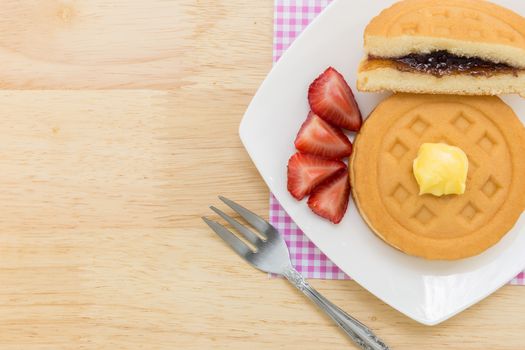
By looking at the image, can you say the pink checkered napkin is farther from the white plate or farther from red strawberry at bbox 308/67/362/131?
red strawberry at bbox 308/67/362/131

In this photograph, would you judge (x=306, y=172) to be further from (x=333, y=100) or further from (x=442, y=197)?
(x=442, y=197)

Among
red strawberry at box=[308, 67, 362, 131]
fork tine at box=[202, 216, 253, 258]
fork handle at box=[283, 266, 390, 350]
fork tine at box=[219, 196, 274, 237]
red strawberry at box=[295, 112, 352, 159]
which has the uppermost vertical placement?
red strawberry at box=[308, 67, 362, 131]

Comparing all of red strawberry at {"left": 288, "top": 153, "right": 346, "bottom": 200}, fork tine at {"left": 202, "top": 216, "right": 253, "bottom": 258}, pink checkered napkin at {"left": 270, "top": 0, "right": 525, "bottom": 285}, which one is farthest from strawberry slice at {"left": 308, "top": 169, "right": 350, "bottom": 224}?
fork tine at {"left": 202, "top": 216, "right": 253, "bottom": 258}

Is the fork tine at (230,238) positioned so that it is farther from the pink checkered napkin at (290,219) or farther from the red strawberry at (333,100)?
the red strawberry at (333,100)

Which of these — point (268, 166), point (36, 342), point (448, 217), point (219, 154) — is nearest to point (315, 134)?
point (268, 166)

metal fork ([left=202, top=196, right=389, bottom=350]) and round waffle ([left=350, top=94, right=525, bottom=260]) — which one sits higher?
round waffle ([left=350, top=94, right=525, bottom=260])

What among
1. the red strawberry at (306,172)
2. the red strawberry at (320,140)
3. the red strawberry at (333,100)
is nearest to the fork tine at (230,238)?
the red strawberry at (306,172)
